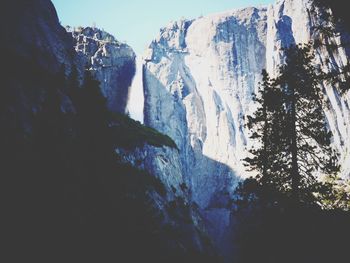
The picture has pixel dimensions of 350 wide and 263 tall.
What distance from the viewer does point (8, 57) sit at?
37.8 m

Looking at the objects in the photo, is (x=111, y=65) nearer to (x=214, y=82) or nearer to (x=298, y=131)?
(x=214, y=82)

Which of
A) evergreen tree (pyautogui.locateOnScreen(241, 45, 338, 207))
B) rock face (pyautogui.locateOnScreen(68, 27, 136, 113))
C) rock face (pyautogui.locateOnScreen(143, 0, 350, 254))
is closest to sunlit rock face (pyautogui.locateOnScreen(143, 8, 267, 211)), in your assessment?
rock face (pyautogui.locateOnScreen(143, 0, 350, 254))

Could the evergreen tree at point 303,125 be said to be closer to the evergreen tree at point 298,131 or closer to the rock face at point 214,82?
the evergreen tree at point 298,131

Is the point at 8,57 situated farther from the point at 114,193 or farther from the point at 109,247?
the point at 109,247

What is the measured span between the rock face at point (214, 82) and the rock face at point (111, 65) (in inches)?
263

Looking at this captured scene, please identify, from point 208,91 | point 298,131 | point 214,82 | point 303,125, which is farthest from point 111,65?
point 298,131

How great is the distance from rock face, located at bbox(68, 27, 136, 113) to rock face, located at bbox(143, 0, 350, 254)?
6.68m

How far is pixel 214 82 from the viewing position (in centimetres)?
10481

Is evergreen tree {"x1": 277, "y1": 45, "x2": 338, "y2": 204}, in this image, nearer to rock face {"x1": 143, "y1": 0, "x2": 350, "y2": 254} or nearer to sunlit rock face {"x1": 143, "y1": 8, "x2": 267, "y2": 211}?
rock face {"x1": 143, "y1": 0, "x2": 350, "y2": 254}

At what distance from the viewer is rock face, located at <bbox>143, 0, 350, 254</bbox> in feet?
A: 292

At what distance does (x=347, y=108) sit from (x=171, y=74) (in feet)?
174

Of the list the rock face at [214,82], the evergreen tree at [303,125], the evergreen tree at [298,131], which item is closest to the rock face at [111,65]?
the rock face at [214,82]

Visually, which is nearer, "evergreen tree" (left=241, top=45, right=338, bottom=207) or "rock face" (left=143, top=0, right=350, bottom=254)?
"evergreen tree" (left=241, top=45, right=338, bottom=207)

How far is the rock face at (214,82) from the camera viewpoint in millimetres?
88944
